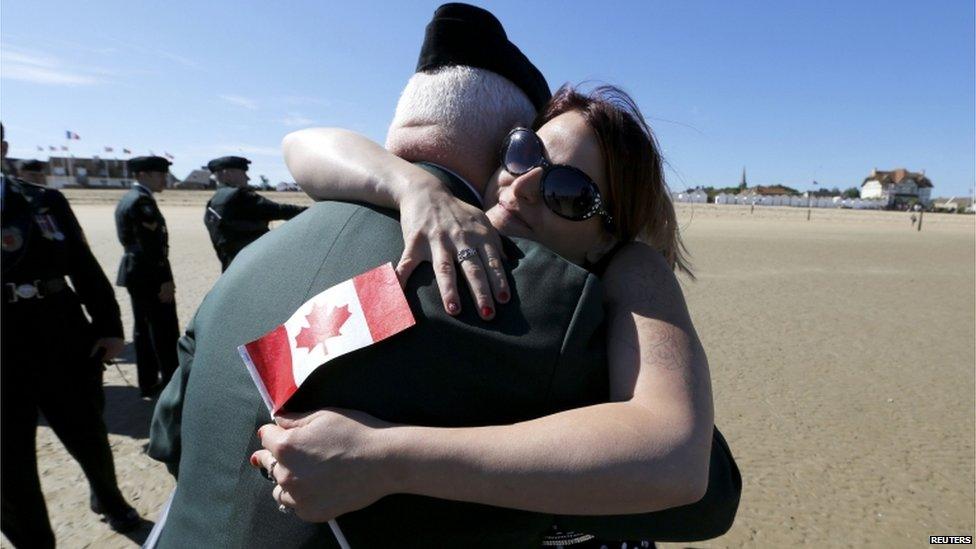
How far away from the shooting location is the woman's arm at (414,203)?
37.8 inches

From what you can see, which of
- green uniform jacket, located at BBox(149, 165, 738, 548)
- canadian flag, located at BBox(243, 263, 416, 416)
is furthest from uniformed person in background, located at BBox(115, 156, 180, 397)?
canadian flag, located at BBox(243, 263, 416, 416)

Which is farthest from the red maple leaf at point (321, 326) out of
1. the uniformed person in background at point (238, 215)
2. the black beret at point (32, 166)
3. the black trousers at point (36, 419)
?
the black beret at point (32, 166)

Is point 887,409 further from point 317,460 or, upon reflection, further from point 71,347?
point 71,347

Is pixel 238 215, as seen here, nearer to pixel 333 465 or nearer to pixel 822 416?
pixel 333 465

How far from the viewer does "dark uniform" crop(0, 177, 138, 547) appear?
279cm

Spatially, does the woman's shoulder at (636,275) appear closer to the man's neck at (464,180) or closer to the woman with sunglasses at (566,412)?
the woman with sunglasses at (566,412)

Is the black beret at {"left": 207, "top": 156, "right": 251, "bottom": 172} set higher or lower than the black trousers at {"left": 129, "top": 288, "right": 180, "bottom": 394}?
higher

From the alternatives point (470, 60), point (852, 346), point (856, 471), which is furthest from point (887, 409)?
point (470, 60)

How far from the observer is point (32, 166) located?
22.7 ft

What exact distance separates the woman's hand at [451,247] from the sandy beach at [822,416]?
864 millimetres

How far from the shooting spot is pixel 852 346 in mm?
7457

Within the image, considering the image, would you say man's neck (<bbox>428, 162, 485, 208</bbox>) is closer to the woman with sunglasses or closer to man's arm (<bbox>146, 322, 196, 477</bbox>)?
the woman with sunglasses

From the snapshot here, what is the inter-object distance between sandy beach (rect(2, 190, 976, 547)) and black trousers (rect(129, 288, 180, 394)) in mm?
Result: 299

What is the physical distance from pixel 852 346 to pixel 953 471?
342 centimetres
